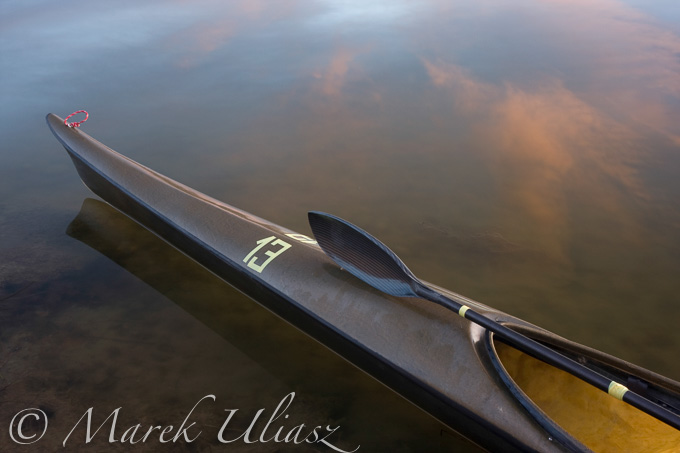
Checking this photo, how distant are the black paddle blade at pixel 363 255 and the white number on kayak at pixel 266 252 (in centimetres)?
23

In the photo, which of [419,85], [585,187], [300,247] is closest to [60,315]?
[300,247]

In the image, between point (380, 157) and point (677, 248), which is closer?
point (677, 248)

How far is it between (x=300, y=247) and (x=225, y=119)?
1.91m

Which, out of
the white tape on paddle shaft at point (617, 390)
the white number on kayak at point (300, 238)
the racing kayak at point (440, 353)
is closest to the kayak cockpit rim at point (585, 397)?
the racing kayak at point (440, 353)

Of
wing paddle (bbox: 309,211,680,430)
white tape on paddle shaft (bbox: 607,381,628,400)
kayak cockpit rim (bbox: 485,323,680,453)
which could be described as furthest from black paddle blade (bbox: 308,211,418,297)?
white tape on paddle shaft (bbox: 607,381,628,400)

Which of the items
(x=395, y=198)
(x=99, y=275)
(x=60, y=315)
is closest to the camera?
(x=60, y=315)

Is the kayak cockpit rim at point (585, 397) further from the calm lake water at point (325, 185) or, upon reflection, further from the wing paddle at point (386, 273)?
the calm lake water at point (325, 185)

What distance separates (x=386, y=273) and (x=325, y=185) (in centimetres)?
128

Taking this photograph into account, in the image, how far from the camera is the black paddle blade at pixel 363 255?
6.15ft

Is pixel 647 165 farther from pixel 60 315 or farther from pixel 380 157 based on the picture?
pixel 60 315

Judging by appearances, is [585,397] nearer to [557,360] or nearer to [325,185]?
[557,360]

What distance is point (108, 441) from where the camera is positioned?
1828mm

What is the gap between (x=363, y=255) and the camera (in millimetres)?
1981

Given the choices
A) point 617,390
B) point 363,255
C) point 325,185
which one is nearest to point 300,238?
point 363,255
